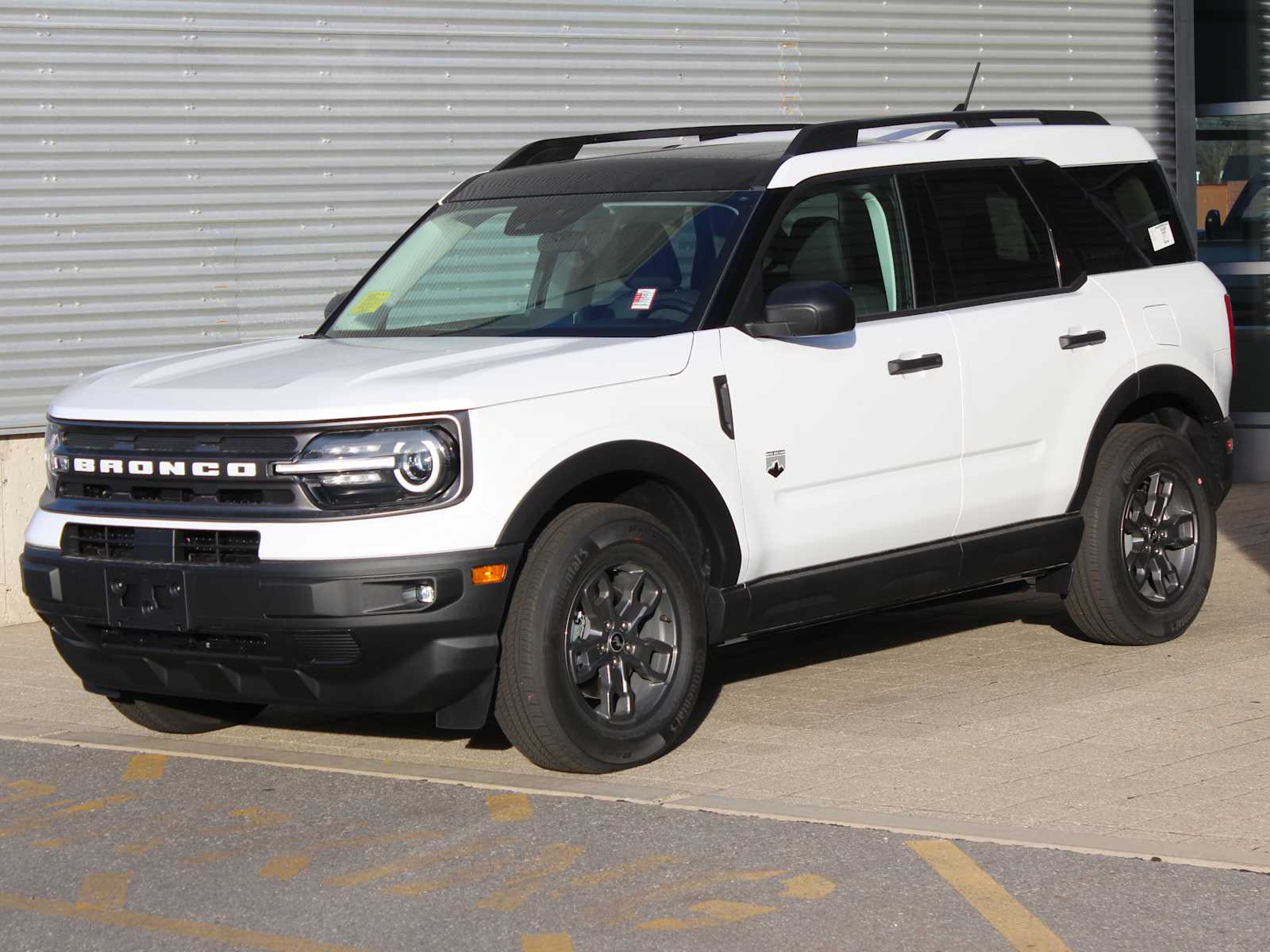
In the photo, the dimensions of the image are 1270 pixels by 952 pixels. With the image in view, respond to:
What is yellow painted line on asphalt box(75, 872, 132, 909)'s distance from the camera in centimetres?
509

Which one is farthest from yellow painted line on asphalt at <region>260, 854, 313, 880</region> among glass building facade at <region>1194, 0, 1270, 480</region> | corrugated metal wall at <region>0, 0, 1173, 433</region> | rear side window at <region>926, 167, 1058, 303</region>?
glass building facade at <region>1194, 0, 1270, 480</region>

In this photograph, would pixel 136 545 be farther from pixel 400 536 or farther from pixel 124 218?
pixel 124 218

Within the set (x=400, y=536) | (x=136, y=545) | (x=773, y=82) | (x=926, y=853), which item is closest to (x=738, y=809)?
(x=926, y=853)

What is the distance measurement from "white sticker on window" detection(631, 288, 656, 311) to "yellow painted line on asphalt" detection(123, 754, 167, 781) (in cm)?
216

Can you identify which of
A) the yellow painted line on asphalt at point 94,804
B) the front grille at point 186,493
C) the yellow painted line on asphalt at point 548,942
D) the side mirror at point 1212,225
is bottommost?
the yellow painted line on asphalt at point 94,804

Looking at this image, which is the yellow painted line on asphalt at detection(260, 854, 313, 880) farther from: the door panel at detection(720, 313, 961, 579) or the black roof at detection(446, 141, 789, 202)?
the black roof at detection(446, 141, 789, 202)

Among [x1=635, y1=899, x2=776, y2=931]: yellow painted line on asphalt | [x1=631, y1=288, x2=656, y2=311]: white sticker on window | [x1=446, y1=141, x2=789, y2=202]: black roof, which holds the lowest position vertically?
[x1=635, y1=899, x2=776, y2=931]: yellow painted line on asphalt

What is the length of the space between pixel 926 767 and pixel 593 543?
123cm

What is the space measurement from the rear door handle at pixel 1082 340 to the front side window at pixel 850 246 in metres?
0.76

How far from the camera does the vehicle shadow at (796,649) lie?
7.02 meters

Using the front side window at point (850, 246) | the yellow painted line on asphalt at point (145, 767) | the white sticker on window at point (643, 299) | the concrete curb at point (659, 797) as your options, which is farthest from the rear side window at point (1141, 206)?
the yellow painted line on asphalt at point (145, 767)

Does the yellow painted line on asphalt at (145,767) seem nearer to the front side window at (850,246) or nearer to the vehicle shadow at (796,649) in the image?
the vehicle shadow at (796,649)

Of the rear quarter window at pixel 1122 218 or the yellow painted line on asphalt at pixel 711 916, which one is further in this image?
the rear quarter window at pixel 1122 218

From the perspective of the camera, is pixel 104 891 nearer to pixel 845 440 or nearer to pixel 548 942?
pixel 548 942
